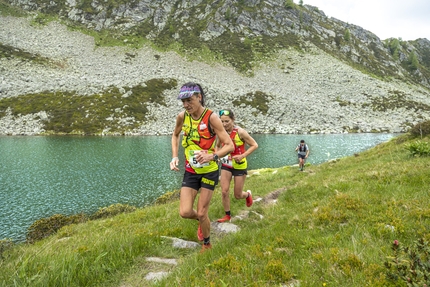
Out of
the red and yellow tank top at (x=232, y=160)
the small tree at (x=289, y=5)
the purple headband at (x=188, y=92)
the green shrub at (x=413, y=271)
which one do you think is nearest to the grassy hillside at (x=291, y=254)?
the green shrub at (x=413, y=271)

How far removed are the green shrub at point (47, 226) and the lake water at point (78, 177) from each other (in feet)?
4.23

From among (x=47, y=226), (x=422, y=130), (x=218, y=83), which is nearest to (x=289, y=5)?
(x=218, y=83)

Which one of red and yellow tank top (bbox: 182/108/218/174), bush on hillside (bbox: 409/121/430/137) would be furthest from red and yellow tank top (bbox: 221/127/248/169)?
bush on hillside (bbox: 409/121/430/137)

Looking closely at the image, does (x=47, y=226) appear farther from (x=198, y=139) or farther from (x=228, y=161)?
(x=198, y=139)

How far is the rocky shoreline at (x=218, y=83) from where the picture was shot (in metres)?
99.2

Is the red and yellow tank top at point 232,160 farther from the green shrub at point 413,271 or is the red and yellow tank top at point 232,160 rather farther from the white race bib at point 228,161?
the green shrub at point 413,271

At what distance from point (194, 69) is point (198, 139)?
13570 centimetres

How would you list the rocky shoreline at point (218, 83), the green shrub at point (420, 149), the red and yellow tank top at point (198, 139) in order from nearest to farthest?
the red and yellow tank top at point (198, 139) < the green shrub at point (420, 149) < the rocky shoreline at point (218, 83)

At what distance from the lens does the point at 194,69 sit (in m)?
136

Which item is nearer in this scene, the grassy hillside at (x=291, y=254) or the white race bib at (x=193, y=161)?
the grassy hillside at (x=291, y=254)

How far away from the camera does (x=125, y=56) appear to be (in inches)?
5477

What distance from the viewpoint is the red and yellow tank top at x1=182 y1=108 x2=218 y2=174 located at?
247 inches

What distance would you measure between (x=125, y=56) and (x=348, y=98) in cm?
11928

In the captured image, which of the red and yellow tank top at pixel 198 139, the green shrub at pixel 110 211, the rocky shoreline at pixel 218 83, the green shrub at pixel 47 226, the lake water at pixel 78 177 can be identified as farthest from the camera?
the rocky shoreline at pixel 218 83
